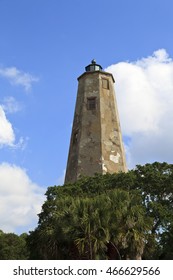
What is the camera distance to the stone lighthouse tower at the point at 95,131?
110ft

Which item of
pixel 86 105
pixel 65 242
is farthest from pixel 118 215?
pixel 86 105

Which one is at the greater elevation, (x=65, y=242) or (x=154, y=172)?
(x=154, y=172)

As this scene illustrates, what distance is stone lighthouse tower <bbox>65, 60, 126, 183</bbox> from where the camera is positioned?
33.6 meters

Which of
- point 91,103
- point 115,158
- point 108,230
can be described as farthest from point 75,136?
point 108,230

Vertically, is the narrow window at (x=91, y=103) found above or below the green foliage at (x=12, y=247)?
above

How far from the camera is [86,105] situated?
118ft

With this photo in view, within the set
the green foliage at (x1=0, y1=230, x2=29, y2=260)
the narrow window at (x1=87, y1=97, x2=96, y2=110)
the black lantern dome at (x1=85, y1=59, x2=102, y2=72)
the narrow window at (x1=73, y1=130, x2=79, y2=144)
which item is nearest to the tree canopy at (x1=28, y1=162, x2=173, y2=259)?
the narrow window at (x1=73, y1=130, x2=79, y2=144)

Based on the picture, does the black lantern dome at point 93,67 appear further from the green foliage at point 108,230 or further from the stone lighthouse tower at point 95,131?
the green foliage at point 108,230

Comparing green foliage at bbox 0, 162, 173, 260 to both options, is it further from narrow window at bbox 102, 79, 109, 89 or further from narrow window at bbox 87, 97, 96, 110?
narrow window at bbox 102, 79, 109, 89

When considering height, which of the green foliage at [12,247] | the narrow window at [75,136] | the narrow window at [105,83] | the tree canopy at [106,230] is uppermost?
the narrow window at [105,83]

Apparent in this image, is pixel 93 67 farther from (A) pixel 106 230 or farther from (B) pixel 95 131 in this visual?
(A) pixel 106 230

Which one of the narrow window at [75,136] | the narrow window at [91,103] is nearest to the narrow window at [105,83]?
the narrow window at [91,103]
